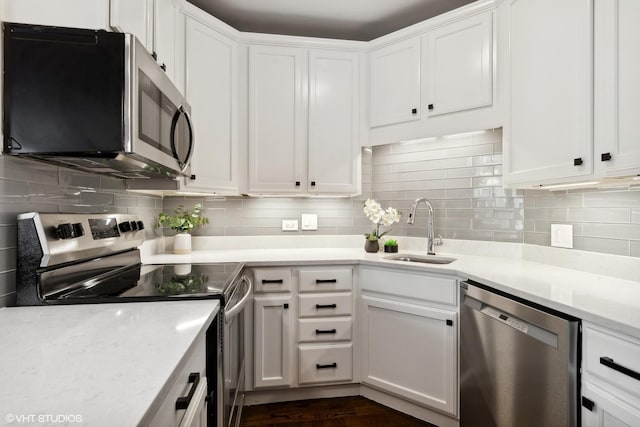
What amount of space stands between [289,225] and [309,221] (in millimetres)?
155

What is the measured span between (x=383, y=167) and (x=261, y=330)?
1.47 metres

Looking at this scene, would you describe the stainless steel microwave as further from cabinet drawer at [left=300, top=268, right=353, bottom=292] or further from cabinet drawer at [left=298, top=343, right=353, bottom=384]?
cabinet drawer at [left=298, top=343, right=353, bottom=384]

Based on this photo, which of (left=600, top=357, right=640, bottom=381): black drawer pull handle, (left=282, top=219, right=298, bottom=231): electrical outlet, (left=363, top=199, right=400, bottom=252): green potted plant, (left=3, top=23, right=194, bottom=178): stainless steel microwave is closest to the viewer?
(left=600, top=357, right=640, bottom=381): black drawer pull handle

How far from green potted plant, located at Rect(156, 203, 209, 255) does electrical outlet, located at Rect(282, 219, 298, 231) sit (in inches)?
22.2

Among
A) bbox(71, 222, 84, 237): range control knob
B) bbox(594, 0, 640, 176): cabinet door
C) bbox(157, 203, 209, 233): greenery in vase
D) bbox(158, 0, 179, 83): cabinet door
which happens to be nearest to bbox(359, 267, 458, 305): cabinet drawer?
bbox(594, 0, 640, 176): cabinet door

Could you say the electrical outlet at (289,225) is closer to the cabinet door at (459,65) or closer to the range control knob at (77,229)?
the cabinet door at (459,65)

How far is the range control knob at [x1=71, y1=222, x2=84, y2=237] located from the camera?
1.25m

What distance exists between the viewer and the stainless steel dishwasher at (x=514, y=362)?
116cm

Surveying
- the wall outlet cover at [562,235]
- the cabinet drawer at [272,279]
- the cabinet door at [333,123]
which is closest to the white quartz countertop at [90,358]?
the cabinet drawer at [272,279]

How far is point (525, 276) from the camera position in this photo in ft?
5.22

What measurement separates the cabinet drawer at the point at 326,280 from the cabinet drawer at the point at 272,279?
90mm

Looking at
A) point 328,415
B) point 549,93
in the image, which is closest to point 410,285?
point 328,415

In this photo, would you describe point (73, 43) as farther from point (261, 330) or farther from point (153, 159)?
point (261, 330)

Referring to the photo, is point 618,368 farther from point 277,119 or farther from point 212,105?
point 212,105
